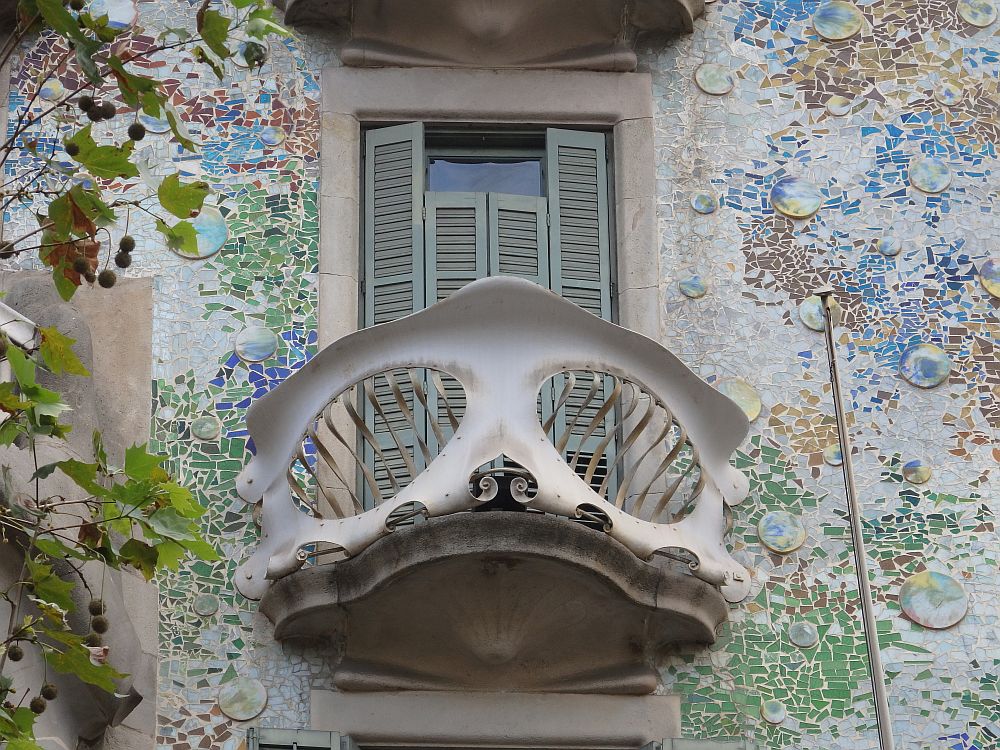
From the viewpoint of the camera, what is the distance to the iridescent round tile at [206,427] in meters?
10.7

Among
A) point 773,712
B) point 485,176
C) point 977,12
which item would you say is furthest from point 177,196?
point 977,12

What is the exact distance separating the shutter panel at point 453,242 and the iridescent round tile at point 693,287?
0.94 m

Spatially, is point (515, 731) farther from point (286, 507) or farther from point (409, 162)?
point (409, 162)

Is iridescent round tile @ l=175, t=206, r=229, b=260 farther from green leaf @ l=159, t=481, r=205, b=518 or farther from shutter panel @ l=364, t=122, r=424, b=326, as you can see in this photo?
green leaf @ l=159, t=481, r=205, b=518

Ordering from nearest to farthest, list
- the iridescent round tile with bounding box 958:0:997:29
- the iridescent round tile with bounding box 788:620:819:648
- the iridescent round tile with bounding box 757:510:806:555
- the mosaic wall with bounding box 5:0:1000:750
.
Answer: the mosaic wall with bounding box 5:0:1000:750, the iridescent round tile with bounding box 788:620:819:648, the iridescent round tile with bounding box 757:510:806:555, the iridescent round tile with bounding box 958:0:997:29

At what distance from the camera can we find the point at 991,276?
443 inches

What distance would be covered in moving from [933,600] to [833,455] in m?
0.83

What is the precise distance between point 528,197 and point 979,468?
2.52 meters

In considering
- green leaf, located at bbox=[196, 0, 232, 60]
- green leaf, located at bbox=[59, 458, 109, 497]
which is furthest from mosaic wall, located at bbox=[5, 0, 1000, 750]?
green leaf, located at bbox=[196, 0, 232, 60]

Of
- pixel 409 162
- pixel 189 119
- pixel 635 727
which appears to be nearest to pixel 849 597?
pixel 635 727

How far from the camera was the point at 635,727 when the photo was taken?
1000 centimetres

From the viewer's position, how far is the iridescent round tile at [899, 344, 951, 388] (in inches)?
431

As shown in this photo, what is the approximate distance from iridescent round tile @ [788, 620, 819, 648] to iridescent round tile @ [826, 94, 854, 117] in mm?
2762

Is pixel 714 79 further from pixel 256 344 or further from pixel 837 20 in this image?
pixel 256 344
